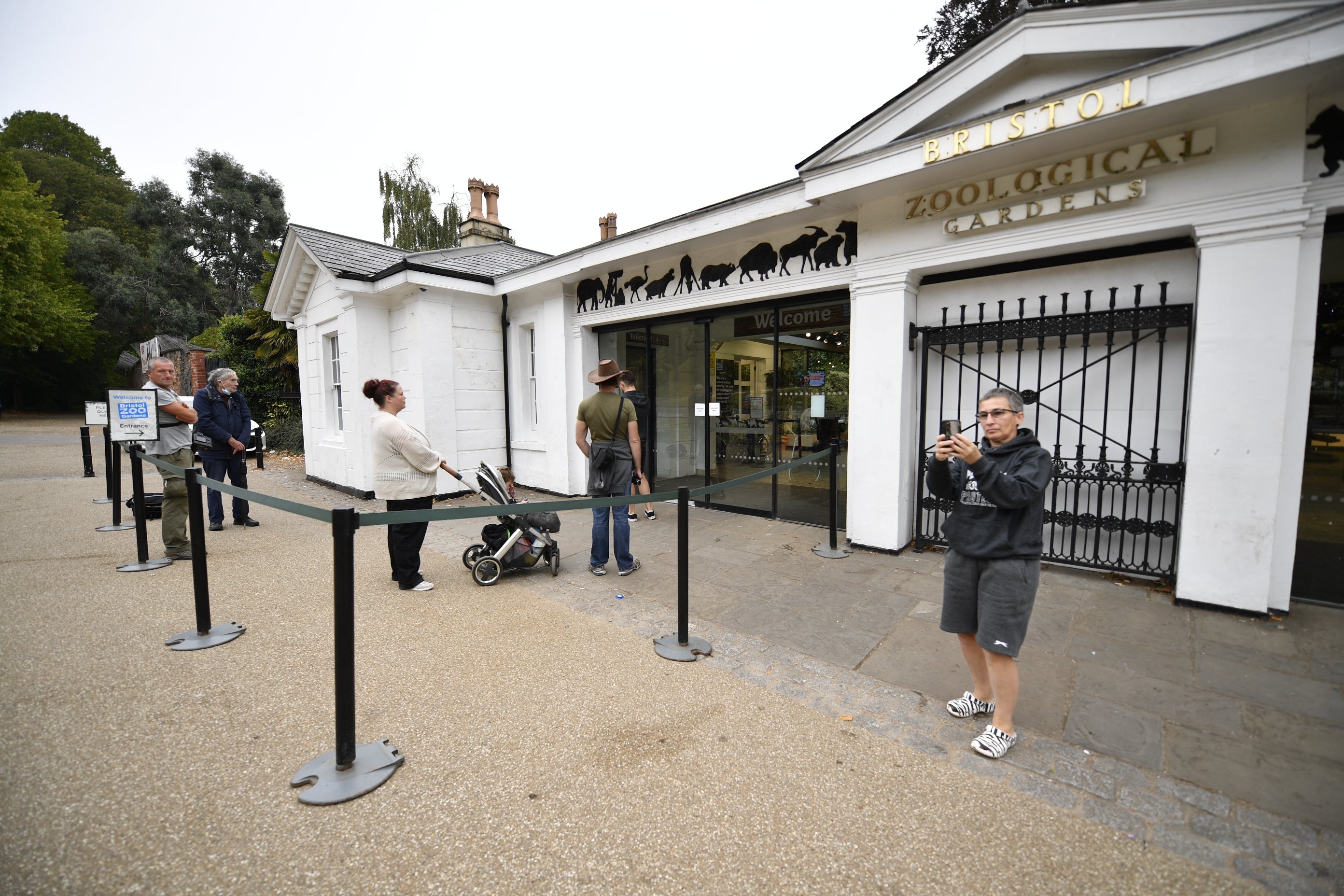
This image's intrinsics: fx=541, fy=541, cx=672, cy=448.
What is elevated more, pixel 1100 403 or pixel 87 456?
pixel 1100 403

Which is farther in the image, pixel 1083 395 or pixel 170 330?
pixel 170 330

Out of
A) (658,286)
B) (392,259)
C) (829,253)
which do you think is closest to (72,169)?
(392,259)

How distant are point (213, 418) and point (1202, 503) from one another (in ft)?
31.8

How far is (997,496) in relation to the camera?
232cm

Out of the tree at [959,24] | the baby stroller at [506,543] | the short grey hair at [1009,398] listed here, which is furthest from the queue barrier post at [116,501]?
the tree at [959,24]

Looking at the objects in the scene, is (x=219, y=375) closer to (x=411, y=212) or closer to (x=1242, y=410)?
(x=1242, y=410)

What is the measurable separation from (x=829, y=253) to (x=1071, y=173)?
6.96ft

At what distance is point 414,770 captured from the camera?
7.90 feet

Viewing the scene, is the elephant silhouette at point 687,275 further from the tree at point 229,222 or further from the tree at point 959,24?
the tree at point 229,222

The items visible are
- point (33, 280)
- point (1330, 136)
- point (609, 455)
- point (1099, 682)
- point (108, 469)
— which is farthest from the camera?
point (33, 280)

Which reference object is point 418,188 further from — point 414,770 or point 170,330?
point 414,770

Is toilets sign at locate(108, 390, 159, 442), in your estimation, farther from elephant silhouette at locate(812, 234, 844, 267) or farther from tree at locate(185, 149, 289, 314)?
tree at locate(185, 149, 289, 314)

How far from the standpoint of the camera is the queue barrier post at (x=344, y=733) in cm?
223

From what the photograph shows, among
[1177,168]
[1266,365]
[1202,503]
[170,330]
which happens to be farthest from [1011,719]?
[170,330]
